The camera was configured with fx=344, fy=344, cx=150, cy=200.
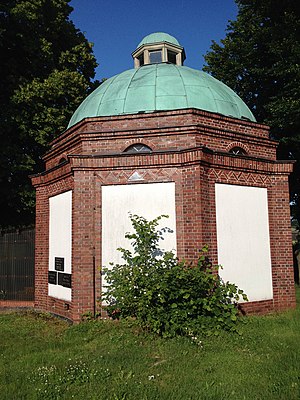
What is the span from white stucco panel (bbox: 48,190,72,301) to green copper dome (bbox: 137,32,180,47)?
7.90 meters

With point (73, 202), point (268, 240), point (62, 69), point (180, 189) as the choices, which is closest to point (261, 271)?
point (268, 240)

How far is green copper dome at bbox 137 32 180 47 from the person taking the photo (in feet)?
45.8

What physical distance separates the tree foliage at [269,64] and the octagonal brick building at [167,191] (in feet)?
16.8

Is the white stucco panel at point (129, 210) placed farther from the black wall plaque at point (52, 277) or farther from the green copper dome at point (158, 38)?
the green copper dome at point (158, 38)

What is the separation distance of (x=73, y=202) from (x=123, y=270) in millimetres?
2268

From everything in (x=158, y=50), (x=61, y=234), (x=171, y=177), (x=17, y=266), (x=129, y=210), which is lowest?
(x=17, y=266)

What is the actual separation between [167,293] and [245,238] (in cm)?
300

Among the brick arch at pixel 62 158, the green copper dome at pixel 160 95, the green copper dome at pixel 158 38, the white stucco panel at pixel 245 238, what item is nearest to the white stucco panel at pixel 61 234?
the brick arch at pixel 62 158

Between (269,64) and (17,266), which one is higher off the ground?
(269,64)

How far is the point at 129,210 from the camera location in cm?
859

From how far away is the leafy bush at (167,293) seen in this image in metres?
6.97

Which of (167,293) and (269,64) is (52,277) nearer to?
(167,293)

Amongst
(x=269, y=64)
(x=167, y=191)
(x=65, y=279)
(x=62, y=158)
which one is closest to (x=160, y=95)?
(x=167, y=191)

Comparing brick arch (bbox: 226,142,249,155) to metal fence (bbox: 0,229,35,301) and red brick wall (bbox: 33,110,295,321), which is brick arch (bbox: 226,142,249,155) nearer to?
red brick wall (bbox: 33,110,295,321)
